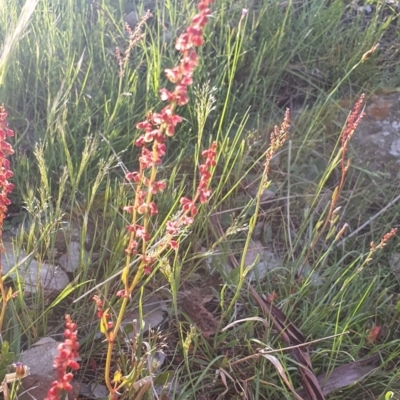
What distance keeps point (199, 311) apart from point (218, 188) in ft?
1.15

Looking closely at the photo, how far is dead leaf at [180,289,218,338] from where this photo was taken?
1.53 meters

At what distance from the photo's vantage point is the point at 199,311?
1.55 meters

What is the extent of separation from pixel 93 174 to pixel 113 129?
0.18 meters

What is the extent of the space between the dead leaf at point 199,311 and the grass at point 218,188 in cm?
2

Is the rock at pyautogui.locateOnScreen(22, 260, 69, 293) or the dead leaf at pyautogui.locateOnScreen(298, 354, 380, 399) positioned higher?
the rock at pyautogui.locateOnScreen(22, 260, 69, 293)

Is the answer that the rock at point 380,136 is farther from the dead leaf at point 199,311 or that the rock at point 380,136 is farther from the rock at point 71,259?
the rock at point 71,259

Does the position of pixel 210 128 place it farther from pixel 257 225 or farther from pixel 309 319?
pixel 309 319

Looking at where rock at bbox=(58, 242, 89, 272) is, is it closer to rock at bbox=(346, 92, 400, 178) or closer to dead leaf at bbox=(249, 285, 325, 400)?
dead leaf at bbox=(249, 285, 325, 400)

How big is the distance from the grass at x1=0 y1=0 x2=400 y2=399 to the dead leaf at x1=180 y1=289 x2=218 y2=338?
2 centimetres

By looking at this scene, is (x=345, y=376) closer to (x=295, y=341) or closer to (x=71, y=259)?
(x=295, y=341)

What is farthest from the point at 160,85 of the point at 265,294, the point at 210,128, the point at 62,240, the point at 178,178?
the point at 265,294

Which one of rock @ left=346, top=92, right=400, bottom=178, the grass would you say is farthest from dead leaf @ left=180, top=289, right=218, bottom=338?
rock @ left=346, top=92, right=400, bottom=178

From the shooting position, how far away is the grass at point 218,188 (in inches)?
57.2

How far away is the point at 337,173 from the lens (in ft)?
6.86
